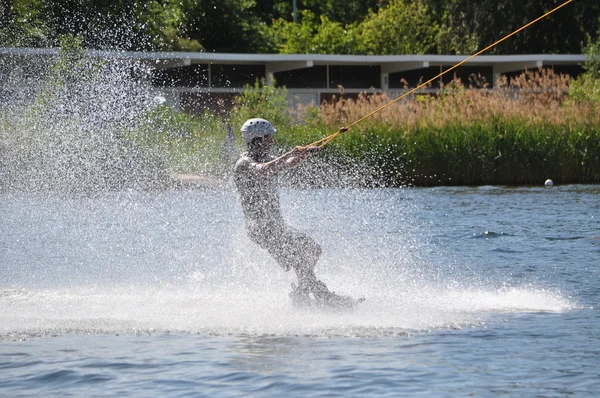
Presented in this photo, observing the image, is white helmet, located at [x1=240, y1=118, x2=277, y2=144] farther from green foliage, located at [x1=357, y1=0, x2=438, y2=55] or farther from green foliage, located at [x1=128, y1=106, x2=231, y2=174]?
green foliage, located at [x1=357, y1=0, x2=438, y2=55]

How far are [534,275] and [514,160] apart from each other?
1512 cm

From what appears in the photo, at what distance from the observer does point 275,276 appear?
1249 centimetres

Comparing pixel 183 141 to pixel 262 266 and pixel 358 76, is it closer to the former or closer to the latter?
pixel 358 76

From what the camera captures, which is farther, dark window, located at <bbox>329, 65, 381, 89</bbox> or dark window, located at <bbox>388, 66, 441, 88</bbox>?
dark window, located at <bbox>388, 66, 441, 88</bbox>

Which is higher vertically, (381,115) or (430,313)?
(381,115)

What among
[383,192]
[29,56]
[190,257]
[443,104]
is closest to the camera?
[190,257]

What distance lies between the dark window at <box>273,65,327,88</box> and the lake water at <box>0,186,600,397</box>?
2274 cm

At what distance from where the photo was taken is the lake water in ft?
26.1

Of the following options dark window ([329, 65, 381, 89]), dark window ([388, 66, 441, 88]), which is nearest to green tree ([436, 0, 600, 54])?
dark window ([388, 66, 441, 88])

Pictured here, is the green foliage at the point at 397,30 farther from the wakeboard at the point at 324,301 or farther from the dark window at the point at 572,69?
the wakeboard at the point at 324,301

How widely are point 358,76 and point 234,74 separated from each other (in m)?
4.90

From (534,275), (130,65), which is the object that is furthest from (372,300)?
(130,65)

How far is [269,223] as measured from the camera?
1043 cm

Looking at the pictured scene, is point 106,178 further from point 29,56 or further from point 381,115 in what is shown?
point 29,56
